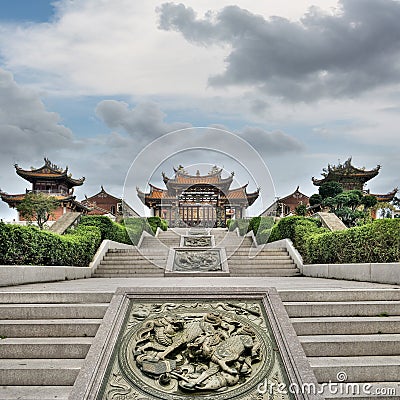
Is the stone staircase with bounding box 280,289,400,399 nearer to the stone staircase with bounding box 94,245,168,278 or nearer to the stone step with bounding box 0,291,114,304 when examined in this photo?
the stone step with bounding box 0,291,114,304

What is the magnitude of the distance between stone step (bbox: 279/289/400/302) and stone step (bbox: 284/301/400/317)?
0.19m

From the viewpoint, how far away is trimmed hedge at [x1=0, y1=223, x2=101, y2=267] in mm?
5996

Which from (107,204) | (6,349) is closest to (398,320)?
(6,349)

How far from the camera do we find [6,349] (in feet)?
12.0

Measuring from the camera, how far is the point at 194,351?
3436mm

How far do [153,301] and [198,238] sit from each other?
7.89 metres

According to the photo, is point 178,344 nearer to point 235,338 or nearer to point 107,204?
point 235,338

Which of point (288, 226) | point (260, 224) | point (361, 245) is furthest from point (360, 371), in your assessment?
point (260, 224)

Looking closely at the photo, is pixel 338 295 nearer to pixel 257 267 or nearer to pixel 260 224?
pixel 257 267

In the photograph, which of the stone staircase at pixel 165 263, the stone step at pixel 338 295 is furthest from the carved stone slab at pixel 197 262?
the stone step at pixel 338 295

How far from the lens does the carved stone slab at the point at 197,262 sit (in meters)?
8.62

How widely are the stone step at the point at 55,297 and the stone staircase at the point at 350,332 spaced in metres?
2.16

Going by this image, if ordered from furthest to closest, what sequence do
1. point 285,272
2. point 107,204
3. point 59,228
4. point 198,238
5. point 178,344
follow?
point 107,204 < point 198,238 < point 59,228 < point 285,272 < point 178,344

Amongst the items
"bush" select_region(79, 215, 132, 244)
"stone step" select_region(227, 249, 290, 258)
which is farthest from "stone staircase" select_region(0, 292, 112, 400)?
"stone step" select_region(227, 249, 290, 258)
